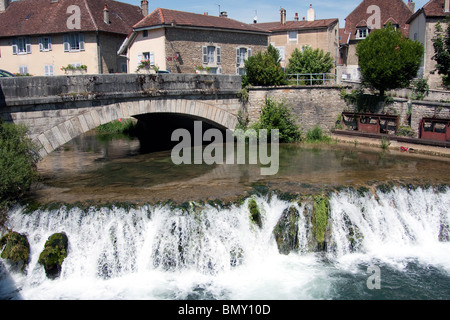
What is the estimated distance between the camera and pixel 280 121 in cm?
2075

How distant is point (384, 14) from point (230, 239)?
28.3 m

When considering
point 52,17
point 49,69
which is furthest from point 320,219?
point 52,17

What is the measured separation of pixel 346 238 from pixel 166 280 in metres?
4.96

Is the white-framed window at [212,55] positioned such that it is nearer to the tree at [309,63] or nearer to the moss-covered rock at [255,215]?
the tree at [309,63]

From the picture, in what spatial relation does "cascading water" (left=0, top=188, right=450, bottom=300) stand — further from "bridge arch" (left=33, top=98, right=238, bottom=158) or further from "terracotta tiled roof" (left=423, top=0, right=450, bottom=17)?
"terracotta tiled roof" (left=423, top=0, right=450, bottom=17)

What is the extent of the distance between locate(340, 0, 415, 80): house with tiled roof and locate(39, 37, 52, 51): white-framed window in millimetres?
20697

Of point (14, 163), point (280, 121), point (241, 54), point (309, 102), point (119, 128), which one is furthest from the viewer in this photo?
point (119, 128)

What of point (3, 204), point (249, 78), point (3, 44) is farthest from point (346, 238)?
point (3, 44)

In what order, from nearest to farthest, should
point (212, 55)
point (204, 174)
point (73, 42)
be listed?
point (204, 174)
point (212, 55)
point (73, 42)

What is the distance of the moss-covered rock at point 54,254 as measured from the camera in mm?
10391

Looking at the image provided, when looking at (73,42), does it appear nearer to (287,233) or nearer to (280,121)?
(280,121)

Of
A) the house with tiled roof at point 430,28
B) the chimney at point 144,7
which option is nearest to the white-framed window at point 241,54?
the chimney at point 144,7

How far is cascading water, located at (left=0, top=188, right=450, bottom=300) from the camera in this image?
392 inches
